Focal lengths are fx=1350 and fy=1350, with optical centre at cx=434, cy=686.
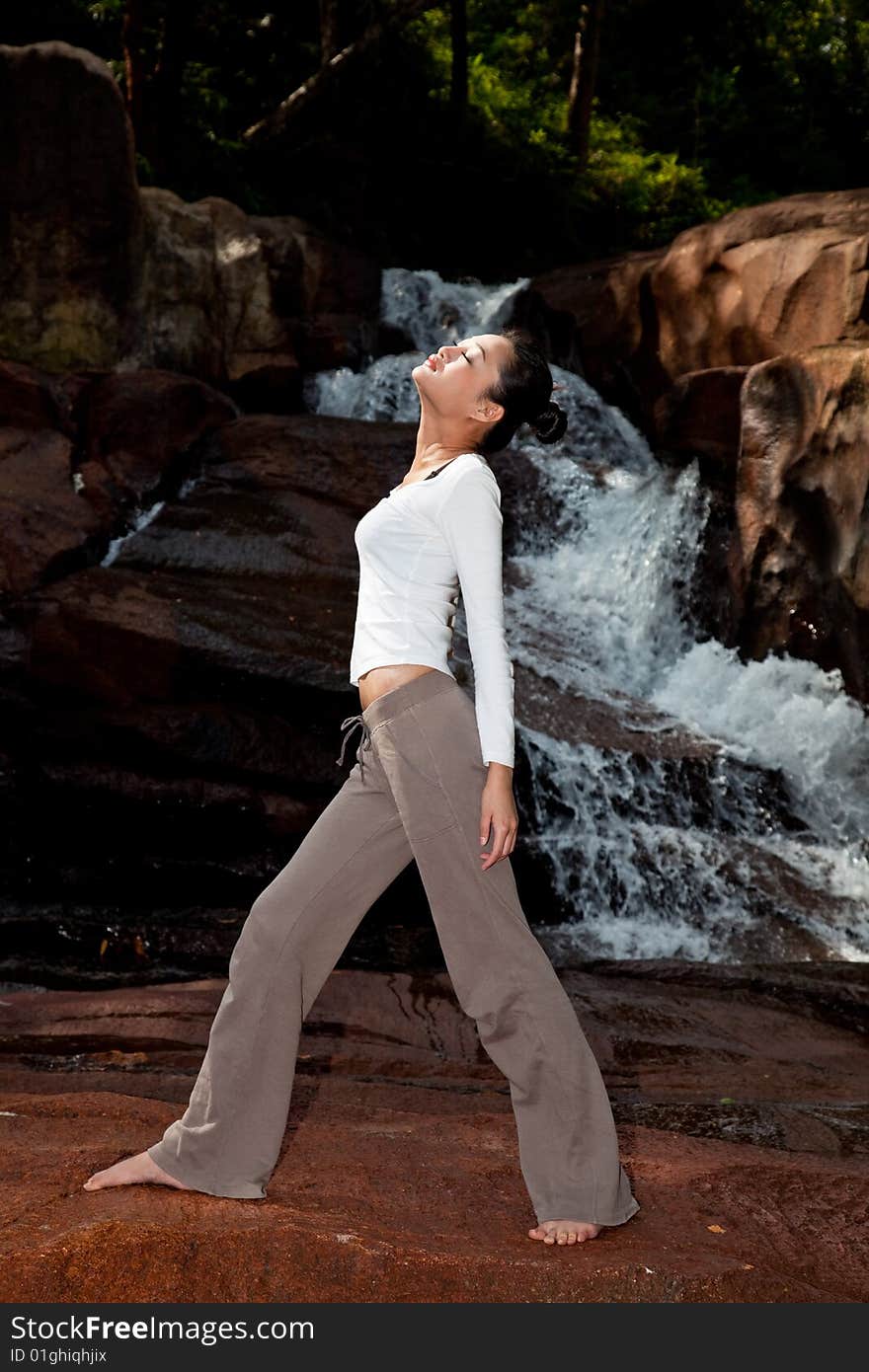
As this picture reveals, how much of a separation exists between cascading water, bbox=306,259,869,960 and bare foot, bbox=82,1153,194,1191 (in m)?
4.76

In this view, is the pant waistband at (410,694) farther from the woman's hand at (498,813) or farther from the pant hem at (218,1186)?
the pant hem at (218,1186)

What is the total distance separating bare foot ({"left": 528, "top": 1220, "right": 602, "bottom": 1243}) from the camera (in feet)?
9.05

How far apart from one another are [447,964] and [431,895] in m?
0.15

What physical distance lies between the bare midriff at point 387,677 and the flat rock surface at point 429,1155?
109 cm

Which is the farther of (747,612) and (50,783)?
(747,612)

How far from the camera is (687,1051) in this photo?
5219 mm

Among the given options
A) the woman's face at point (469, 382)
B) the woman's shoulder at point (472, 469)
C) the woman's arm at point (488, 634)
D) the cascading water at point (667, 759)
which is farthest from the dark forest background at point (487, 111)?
the woman's arm at point (488, 634)

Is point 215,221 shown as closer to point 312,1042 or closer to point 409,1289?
point 312,1042

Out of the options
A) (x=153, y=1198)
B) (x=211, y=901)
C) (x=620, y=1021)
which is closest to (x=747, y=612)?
(x=211, y=901)

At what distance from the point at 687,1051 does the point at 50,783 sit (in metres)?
4.50

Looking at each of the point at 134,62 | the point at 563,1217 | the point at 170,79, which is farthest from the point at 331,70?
the point at 563,1217

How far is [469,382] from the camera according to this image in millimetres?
2998

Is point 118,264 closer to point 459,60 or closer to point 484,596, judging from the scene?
point 459,60

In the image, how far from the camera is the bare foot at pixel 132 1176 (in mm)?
2883
